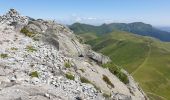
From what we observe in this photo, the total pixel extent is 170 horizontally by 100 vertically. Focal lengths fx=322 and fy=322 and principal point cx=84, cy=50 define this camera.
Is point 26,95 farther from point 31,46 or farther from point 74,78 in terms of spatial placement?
point 31,46

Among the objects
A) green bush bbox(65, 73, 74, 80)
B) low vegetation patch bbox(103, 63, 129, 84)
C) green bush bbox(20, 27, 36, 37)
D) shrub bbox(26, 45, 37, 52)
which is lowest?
low vegetation patch bbox(103, 63, 129, 84)

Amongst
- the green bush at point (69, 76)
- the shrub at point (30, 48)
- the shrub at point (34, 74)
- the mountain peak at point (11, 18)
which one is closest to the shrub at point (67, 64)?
the green bush at point (69, 76)

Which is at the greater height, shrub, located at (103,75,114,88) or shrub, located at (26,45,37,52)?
shrub, located at (26,45,37,52)

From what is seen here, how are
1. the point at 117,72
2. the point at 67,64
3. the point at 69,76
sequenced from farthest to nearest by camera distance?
the point at 117,72
the point at 67,64
the point at 69,76

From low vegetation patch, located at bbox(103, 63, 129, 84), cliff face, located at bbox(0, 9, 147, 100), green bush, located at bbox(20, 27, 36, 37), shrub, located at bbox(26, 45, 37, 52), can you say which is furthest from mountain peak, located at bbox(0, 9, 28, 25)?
low vegetation patch, located at bbox(103, 63, 129, 84)

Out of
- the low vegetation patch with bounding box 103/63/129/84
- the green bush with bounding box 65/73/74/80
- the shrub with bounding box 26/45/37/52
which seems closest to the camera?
the green bush with bounding box 65/73/74/80

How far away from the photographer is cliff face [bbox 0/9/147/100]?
2491 centimetres

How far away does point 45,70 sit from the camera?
99.6 feet

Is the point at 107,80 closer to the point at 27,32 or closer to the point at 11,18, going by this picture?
the point at 27,32

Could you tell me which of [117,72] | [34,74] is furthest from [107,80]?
[34,74]

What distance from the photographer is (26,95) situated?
75.0 feet

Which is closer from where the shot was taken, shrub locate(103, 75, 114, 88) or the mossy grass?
the mossy grass

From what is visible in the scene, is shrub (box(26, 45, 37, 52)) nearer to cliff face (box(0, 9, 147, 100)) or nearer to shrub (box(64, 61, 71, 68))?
cliff face (box(0, 9, 147, 100))

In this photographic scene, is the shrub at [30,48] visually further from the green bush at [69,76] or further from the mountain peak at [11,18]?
the mountain peak at [11,18]
